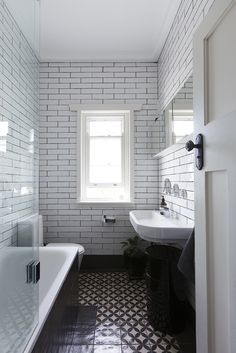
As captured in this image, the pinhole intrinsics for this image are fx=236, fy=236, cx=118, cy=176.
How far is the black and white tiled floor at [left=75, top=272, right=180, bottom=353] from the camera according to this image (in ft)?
5.76

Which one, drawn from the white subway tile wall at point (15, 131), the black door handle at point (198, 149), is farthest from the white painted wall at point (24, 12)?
the black door handle at point (198, 149)

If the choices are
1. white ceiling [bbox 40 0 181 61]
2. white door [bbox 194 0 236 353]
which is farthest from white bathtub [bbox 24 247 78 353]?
white ceiling [bbox 40 0 181 61]

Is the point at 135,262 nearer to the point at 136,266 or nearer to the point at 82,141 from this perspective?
the point at 136,266

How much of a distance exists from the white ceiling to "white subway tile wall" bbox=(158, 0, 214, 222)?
0.66 ft

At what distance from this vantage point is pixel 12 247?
1686 mm

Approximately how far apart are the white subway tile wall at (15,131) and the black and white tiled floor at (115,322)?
3.24ft

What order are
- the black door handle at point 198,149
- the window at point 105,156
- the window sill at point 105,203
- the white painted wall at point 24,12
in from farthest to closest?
the window at point 105,156 → the window sill at point 105,203 → the white painted wall at point 24,12 → the black door handle at point 198,149

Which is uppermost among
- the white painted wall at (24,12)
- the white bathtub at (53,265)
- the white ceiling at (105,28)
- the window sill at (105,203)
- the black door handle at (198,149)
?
the white ceiling at (105,28)

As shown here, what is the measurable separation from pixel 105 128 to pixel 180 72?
4.73 feet

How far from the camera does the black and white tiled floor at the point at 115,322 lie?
1755 mm

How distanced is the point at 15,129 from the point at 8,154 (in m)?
0.20

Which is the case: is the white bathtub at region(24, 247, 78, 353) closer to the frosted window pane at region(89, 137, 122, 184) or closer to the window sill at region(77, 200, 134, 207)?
the window sill at region(77, 200, 134, 207)

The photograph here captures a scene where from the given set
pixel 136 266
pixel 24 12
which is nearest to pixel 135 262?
pixel 136 266

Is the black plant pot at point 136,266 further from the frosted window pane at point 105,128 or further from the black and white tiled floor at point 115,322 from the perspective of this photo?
the frosted window pane at point 105,128
